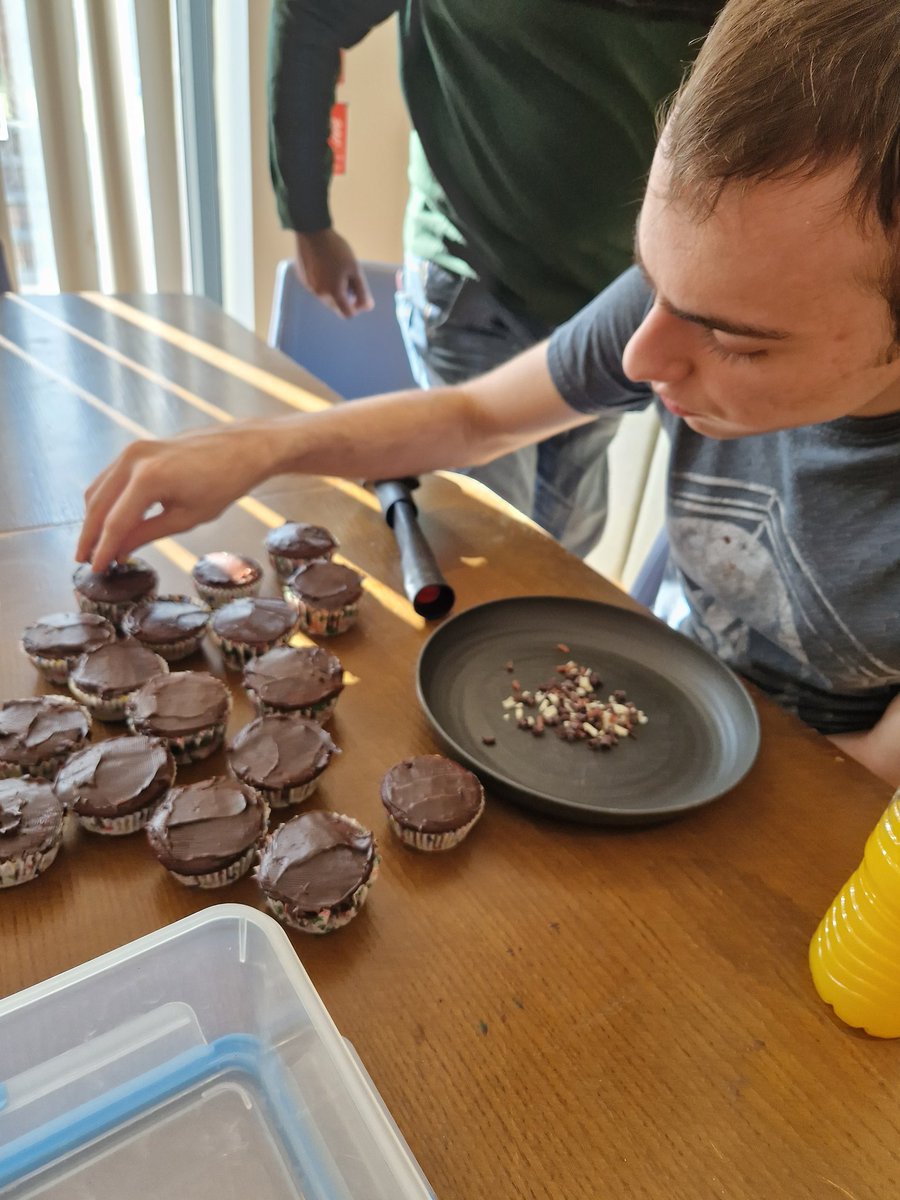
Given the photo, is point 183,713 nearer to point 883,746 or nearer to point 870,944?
point 870,944

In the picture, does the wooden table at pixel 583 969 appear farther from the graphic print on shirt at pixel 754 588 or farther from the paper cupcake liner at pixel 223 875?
the graphic print on shirt at pixel 754 588

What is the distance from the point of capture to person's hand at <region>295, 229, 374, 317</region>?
204 centimetres

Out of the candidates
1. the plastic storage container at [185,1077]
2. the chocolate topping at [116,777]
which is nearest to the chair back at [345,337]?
the chocolate topping at [116,777]

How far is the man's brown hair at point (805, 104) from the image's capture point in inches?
25.5

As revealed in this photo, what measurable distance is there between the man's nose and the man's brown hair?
0.13 metres

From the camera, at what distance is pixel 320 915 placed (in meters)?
0.71

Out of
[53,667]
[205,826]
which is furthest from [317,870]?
[53,667]

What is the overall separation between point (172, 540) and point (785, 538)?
0.89 m

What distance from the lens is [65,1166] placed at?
585 mm

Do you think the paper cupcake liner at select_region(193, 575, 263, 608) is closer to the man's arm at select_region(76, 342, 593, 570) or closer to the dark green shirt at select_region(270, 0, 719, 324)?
the man's arm at select_region(76, 342, 593, 570)

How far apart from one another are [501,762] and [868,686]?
55 cm

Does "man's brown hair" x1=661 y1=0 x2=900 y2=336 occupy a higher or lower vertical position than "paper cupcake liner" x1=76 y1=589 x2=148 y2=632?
higher

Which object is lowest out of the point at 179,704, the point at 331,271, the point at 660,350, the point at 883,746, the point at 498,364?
the point at 883,746

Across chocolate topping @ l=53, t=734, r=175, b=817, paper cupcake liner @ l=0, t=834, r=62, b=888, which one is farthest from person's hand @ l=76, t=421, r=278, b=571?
paper cupcake liner @ l=0, t=834, r=62, b=888
